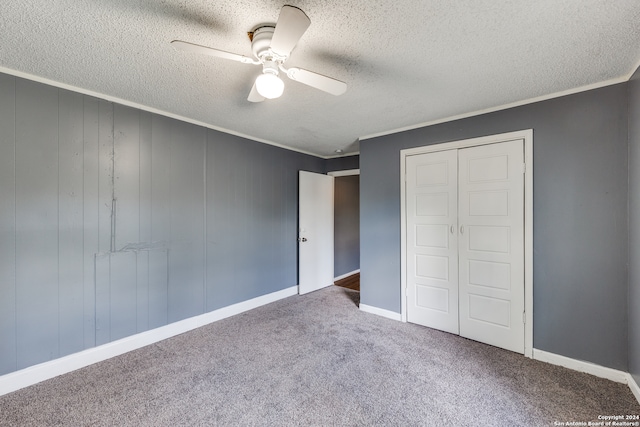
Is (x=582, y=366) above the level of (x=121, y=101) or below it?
below

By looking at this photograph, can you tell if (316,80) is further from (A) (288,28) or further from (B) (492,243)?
(B) (492,243)

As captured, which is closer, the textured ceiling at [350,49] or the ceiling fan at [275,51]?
the ceiling fan at [275,51]

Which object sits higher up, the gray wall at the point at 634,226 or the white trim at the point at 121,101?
the white trim at the point at 121,101

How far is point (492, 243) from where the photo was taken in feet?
8.48

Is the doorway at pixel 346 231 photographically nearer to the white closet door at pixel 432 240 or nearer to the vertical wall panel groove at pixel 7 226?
the white closet door at pixel 432 240

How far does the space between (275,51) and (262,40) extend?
0.16 meters

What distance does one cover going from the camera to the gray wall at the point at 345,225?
5.30 metres

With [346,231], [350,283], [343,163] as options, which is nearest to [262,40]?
[343,163]

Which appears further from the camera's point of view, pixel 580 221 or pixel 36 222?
pixel 580 221

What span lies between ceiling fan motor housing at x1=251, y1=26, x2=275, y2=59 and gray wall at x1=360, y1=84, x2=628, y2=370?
7.62 ft

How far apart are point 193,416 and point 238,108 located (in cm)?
256

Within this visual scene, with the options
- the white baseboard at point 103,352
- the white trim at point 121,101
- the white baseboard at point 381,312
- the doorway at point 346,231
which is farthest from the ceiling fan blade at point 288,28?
the doorway at point 346,231

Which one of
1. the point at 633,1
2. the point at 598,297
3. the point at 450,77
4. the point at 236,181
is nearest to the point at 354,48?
the point at 450,77

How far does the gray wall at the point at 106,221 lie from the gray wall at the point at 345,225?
2.17 metres
